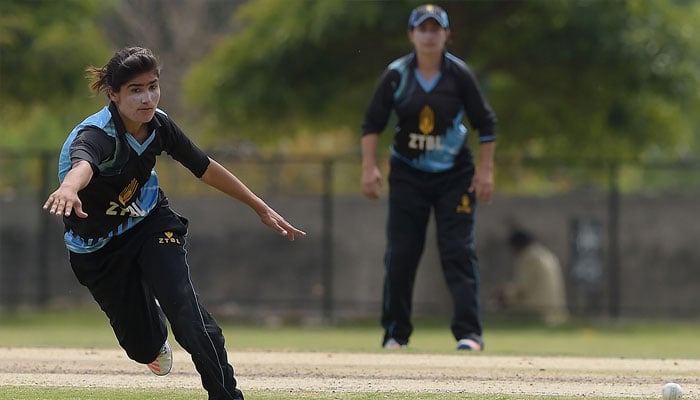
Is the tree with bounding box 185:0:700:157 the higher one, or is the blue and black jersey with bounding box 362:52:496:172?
the tree with bounding box 185:0:700:157

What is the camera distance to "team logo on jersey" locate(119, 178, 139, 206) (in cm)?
677

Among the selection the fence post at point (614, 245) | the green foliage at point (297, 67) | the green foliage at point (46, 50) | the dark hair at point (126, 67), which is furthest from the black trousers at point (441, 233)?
the fence post at point (614, 245)

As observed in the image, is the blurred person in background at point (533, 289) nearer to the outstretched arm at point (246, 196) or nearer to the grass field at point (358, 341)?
the grass field at point (358, 341)

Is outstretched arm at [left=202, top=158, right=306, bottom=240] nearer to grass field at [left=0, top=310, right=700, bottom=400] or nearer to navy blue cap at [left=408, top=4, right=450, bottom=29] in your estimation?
grass field at [left=0, top=310, right=700, bottom=400]

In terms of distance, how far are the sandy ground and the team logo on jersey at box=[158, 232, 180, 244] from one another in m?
0.96

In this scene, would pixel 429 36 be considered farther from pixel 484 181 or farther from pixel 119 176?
pixel 119 176

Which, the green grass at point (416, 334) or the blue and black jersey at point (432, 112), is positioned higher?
the blue and black jersey at point (432, 112)

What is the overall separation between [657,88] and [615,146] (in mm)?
2007

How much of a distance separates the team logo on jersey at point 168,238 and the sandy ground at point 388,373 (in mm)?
960

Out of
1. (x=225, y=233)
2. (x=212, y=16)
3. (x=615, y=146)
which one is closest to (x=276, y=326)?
(x=225, y=233)

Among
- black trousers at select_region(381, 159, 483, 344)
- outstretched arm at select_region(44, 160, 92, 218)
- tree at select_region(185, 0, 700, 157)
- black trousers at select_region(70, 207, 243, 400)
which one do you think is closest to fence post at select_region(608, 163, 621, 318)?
tree at select_region(185, 0, 700, 157)

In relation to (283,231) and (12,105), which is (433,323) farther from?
(283,231)

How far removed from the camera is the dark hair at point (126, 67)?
6.57 m

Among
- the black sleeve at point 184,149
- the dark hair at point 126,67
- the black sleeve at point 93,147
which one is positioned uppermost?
the dark hair at point 126,67
